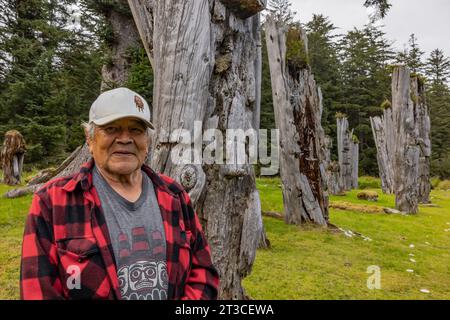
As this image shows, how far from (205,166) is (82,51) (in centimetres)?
1782

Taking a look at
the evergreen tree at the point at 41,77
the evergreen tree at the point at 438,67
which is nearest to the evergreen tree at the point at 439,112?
the evergreen tree at the point at 438,67

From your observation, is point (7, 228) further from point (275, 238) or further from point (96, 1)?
point (96, 1)

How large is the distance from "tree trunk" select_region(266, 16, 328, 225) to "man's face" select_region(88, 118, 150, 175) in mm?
5768

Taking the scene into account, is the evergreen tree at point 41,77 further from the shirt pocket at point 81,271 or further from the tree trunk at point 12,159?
the shirt pocket at point 81,271

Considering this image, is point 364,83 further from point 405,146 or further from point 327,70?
point 405,146

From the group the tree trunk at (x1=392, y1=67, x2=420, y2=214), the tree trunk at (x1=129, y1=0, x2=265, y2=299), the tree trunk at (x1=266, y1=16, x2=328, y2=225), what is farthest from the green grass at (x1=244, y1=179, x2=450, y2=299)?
the tree trunk at (x1=392, y1=67, x2=420, y2=214)

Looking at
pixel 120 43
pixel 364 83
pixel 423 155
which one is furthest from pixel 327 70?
pixel 120 43

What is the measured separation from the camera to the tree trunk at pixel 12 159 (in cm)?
1078

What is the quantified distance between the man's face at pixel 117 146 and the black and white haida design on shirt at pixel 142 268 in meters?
0.36

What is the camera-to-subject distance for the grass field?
166 inches

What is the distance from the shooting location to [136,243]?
171 centimetres

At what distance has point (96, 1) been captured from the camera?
862 cm

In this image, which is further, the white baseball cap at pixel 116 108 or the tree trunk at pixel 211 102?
the tree trunk at pixel 211 102
